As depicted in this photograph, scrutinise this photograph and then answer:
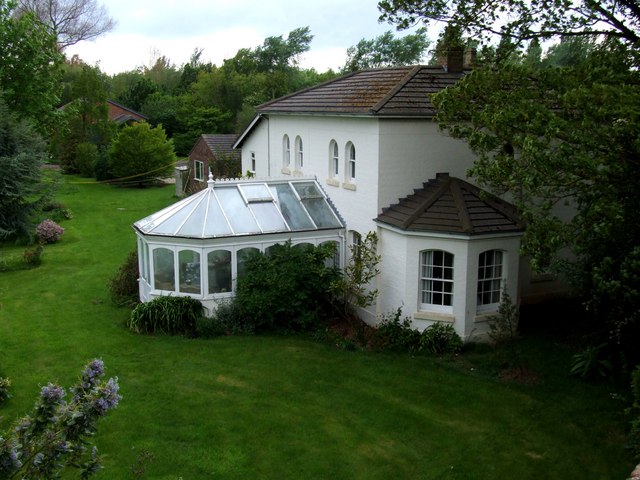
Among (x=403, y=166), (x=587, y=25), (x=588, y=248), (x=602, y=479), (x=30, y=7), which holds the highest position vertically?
(x=30, y=7)

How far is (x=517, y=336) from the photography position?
1662 cm

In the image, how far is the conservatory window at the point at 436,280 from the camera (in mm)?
16422

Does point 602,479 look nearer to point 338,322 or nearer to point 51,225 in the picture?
point 338,322

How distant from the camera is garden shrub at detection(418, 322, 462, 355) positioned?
1595 centimetres

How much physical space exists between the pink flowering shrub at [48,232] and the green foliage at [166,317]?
13.7 m

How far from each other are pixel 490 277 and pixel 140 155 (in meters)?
33.2

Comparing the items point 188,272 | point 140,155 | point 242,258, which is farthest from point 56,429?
point 140,155

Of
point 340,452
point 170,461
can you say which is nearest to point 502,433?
point 340,452

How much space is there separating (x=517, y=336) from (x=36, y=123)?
2756 centimetres

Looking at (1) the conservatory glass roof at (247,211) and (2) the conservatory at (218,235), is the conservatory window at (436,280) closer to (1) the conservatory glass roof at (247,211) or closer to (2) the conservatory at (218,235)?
(2) the conservatory at (218,235)

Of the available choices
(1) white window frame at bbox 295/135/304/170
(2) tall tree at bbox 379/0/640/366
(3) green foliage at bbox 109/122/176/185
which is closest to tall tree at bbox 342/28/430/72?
(3) green foliage at bbox 109/122/176/185

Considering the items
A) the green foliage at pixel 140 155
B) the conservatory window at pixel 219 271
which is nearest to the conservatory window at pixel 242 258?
the conservatory window at pixel 219 271

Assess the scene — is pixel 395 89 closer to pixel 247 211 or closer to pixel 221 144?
pixel 247 211

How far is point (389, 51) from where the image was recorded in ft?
234
